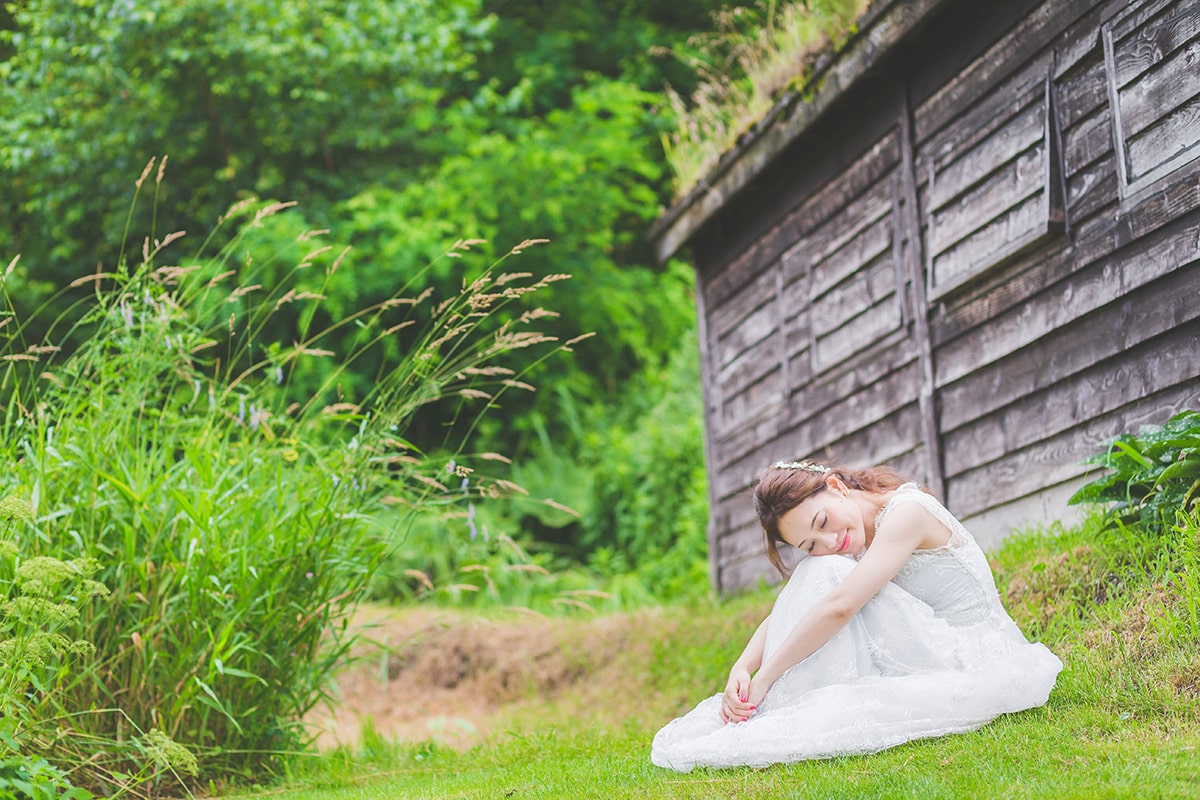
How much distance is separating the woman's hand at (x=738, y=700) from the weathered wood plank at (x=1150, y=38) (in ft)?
9.40

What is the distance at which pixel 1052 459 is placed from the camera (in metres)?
5.08

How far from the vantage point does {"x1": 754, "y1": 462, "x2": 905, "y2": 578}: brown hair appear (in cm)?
360

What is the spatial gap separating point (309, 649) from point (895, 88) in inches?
171

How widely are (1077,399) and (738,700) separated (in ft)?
7.61

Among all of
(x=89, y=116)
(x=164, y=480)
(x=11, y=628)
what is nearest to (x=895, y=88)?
(x=164, y=480)

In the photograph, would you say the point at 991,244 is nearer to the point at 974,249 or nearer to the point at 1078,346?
the point at 974,249

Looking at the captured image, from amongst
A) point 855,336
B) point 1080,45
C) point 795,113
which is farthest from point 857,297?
point 1080,45

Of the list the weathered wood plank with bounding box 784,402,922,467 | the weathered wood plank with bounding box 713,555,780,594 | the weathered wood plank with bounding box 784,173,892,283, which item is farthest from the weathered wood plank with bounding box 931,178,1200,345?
the weathered wood plank with bounding box 713,555,780,594

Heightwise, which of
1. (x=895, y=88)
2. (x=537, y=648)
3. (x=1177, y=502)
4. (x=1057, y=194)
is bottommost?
(x=537, y=648)

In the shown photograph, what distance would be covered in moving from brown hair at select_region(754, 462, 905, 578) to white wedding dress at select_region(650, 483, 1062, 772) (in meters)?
0.12

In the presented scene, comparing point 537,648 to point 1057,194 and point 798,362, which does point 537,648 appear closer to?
point 798,362

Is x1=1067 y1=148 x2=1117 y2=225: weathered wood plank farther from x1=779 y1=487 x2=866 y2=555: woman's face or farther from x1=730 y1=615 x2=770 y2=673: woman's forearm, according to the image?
x1=730 y1=615 x2=770 y2=673: woman's forearm

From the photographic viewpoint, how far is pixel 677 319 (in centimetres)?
1589

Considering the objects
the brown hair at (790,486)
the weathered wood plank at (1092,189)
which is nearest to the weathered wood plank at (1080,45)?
the weathered wood plank at (1092,189)
